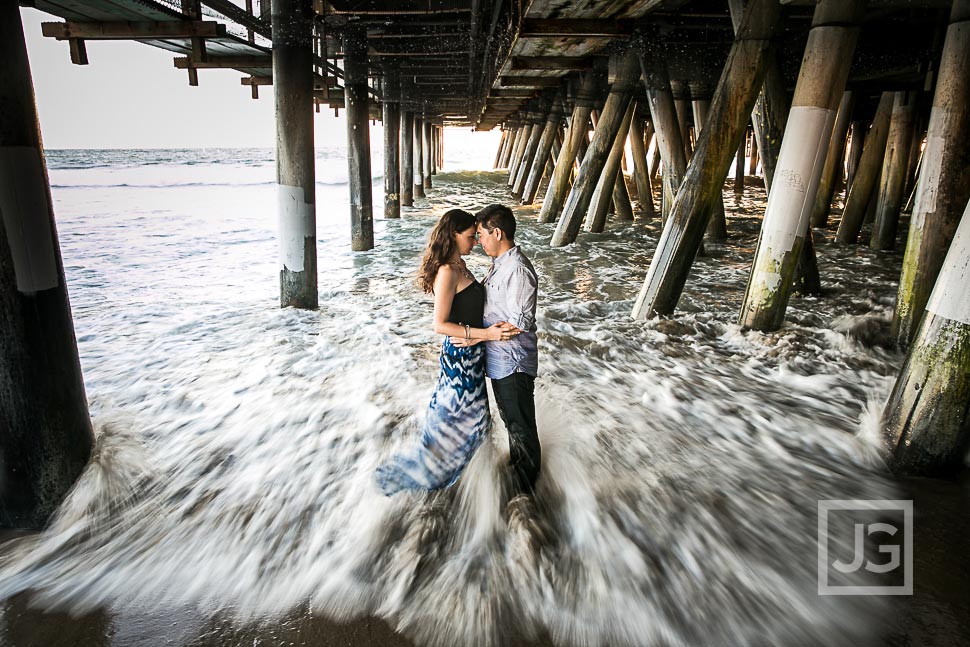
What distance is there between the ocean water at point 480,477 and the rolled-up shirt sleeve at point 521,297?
89 cm

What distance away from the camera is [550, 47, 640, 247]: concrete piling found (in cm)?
793

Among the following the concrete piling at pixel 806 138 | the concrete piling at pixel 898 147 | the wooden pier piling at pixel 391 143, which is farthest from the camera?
the wooden pier piling at pixel 391 143

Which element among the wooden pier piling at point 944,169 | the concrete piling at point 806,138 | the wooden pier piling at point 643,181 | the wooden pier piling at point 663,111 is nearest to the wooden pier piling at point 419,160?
the wooden pier piling at point 643,181

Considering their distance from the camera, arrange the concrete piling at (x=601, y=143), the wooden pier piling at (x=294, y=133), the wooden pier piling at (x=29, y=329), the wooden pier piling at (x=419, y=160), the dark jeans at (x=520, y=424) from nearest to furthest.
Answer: the wooden pier piling at (x=29, y=329) < the dark jeans at (x=520, y=424) < the wooden pier piling at (x=294, y=133) < the concrete piling at (x=601, y=143) < the wooden pier piling at (x=419, y=160)

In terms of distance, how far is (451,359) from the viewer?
2531 mm

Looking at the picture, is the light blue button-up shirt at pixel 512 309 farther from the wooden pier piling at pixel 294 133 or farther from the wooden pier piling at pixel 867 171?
the wooden pier piling at pixel 867 171

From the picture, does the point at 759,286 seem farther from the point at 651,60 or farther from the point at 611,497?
the point at 651,60

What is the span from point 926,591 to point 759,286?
315cm

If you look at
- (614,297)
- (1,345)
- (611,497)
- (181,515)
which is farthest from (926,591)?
(614,297)

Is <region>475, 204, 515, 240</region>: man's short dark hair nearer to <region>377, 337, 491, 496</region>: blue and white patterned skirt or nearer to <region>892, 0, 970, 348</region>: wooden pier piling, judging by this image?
<region>377, 337, 491, 496</region>: blue and white patterned skirt

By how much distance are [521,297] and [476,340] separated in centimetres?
26

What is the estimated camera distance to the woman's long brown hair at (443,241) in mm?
2432

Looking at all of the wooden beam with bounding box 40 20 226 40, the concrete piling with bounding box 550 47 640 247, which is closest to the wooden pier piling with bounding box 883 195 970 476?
the concrete piling with bounding box 550 47 640 247

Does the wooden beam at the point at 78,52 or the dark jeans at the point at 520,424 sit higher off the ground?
the wooden beam at the point at 78,52
